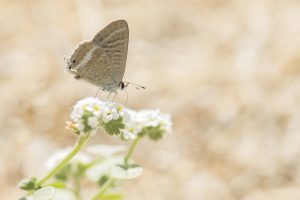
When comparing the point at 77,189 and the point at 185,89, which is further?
the point at 185,89

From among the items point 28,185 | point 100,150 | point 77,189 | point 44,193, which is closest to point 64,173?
point 77,189

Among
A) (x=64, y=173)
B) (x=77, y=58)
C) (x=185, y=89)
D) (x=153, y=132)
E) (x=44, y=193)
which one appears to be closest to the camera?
(x=44, y=193)

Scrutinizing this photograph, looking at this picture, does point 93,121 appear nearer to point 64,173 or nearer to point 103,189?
point 103,189

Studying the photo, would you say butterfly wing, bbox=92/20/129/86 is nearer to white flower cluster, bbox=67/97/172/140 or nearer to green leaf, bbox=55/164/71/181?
white flower cluster, bbox=67/97/172/140

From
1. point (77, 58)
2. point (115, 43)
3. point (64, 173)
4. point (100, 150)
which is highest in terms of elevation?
point (115, 43)

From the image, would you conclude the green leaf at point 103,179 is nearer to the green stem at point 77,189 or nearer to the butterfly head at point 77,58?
the green stem at point 77,189

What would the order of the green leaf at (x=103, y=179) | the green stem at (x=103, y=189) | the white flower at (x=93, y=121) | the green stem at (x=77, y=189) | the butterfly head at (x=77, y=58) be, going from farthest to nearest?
the green leaf at (x=103, y=179), the green stem at (x=77, y=189), the green stem at (x=103, y=189), the butterfly head at (x=77, y=58), the white flower at (x=93, y=121)

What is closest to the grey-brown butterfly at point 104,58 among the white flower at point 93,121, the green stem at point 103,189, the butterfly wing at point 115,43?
the butterfly wing at point 115,43

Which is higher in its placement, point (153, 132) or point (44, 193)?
point (153, 132)
